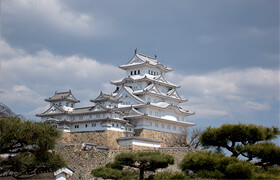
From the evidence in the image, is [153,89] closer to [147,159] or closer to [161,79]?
[161,79]

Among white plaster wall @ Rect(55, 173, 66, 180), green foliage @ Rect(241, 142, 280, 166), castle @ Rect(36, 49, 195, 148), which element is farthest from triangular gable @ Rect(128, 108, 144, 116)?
green foliage @ Rect(241, 142, 280, 166)

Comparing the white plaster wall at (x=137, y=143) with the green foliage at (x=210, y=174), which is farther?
the white plaster wall at (x=137, y=143)

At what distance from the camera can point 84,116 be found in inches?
1597

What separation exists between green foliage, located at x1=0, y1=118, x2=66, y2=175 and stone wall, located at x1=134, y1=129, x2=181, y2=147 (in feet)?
78.4

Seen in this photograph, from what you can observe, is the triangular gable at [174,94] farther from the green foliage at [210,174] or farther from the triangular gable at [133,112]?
the green foliage at [210,174]

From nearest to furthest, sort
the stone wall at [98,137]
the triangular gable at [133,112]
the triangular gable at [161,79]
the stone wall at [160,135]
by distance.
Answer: the stone wall at [98,137] → the stone wall at [160,135] → the triangular gable at [133,112] → the triangular gable at [161,79]

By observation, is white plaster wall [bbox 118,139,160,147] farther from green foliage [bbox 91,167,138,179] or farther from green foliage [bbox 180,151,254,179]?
green foliage [bbox 180,151,254,179]

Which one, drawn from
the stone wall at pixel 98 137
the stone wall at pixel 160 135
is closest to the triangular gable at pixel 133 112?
the stone wall at pixel 160 135

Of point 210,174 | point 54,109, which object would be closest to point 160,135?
point 54,109

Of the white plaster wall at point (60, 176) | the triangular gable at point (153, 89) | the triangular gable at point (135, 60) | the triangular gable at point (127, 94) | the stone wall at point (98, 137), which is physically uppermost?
the triangular gable at point (135, 60)

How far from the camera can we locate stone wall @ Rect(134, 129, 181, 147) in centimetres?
4031

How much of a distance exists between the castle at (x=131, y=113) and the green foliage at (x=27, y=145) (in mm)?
19495

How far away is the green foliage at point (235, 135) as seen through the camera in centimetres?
2030

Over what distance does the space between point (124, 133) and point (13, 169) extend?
2389 centimetres
